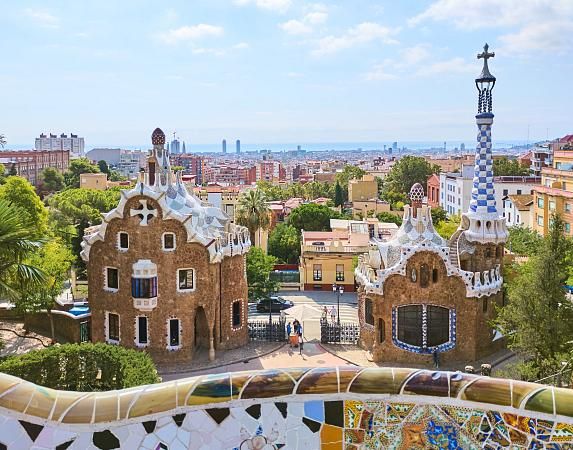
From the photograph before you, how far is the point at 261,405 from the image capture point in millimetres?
5742

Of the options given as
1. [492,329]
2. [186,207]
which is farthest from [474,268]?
[186,207]

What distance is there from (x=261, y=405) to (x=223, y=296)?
23435mm

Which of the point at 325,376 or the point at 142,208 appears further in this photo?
the point at 142,208

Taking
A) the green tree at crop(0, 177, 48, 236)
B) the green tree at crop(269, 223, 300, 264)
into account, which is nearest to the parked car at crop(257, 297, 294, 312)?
the green tree at crop(269, 223, 300, 264)

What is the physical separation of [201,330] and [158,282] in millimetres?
3606

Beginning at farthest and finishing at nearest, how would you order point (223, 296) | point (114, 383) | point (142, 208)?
1. point (223, 296)
2. point (142, 208)
3. point (114, 383)

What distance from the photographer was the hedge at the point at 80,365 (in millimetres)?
19125

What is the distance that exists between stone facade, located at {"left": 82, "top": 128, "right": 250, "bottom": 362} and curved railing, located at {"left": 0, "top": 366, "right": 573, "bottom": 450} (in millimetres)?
21177

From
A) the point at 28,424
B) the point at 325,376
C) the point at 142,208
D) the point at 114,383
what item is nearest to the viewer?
the point at 28,424

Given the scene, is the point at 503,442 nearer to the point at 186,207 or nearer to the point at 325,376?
the point at 325,376

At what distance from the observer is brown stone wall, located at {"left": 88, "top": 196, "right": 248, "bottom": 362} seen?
2666cm

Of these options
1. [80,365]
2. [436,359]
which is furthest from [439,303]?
Answer: [80,365]

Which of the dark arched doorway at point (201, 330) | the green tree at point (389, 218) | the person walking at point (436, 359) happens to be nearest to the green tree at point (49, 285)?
the dark arched doorway at point (201, 330)

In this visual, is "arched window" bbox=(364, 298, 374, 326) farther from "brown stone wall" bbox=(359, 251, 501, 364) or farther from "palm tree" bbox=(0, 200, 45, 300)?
"palm tree" bbox=(0, 200, 45, 300)
